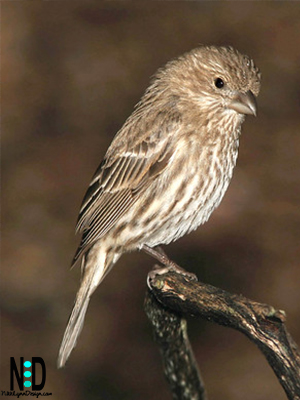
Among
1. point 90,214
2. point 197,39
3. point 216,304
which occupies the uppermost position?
point 197,39

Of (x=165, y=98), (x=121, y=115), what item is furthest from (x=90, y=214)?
(x=121, y=115)

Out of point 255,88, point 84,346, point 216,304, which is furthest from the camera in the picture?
point 84,346

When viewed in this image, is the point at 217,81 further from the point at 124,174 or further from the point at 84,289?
the point at 84,289

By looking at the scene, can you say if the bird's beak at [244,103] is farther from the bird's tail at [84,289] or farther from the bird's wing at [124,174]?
the bird's tail at [84,289]

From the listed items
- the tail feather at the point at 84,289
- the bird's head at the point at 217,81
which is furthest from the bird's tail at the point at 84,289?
the bird's head at the point at 217,81

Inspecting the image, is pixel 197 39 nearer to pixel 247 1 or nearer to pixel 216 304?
pixel 247 1
